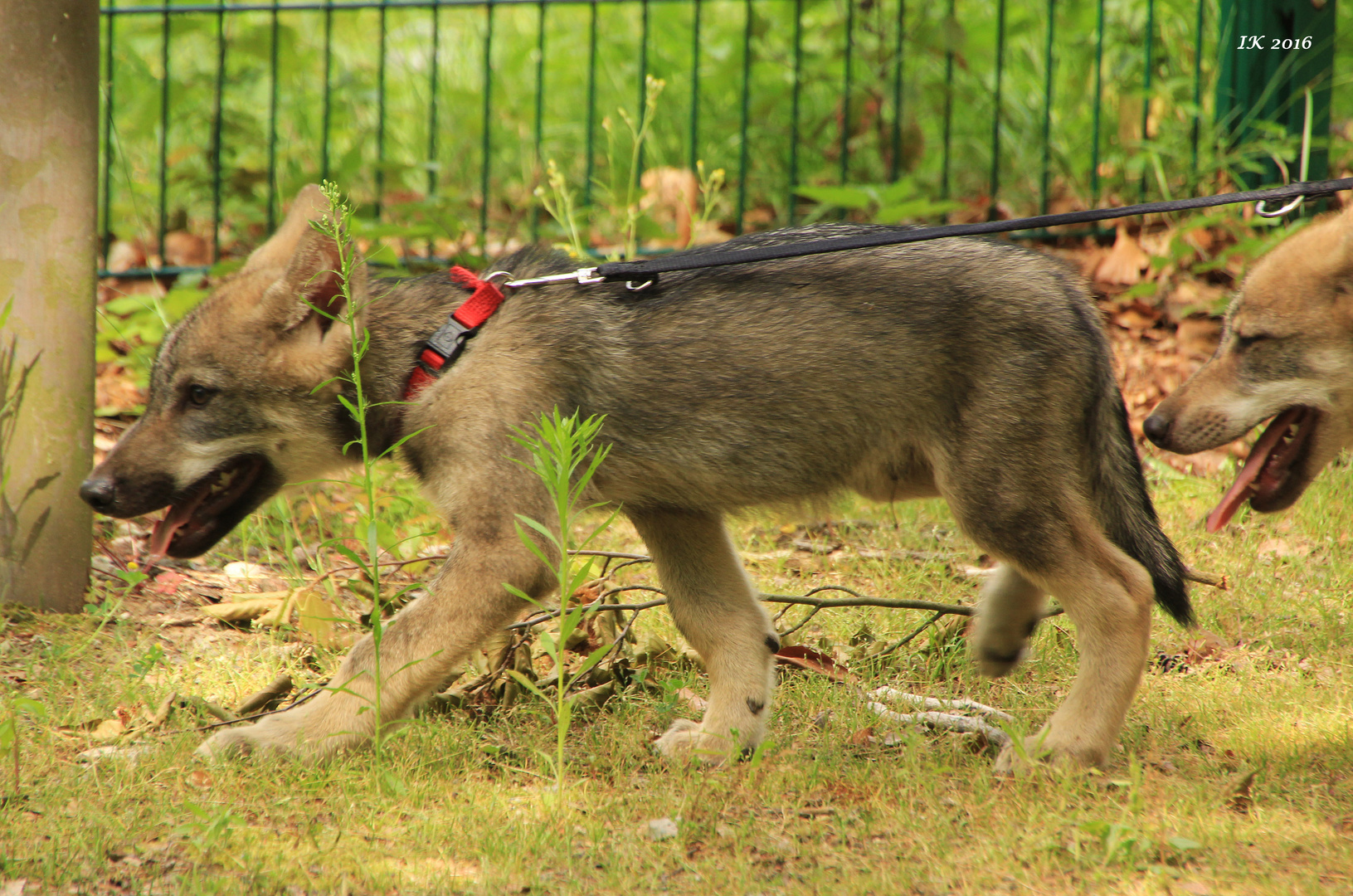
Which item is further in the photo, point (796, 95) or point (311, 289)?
point (796, 95)

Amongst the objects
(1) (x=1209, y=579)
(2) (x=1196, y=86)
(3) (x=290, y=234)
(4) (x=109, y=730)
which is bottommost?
(4) (x=109, y=730)

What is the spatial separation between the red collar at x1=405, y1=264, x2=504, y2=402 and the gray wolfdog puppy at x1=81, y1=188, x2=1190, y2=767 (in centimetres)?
4

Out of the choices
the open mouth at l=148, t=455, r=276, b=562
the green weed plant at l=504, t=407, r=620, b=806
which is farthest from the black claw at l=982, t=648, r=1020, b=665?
the open mouth at l=148, t=455, r=276, b=562

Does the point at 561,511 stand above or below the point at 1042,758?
above

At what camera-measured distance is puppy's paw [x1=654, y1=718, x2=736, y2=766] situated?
3.08 meters

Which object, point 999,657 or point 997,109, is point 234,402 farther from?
point 997,109

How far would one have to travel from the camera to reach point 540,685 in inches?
140

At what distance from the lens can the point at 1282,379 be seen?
3268mm

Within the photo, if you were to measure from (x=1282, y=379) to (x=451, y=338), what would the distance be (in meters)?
2.19

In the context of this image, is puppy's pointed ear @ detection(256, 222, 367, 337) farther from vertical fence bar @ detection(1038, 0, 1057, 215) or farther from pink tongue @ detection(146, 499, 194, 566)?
vertical fence bar @ detection(1038, 0, 1057, 215)

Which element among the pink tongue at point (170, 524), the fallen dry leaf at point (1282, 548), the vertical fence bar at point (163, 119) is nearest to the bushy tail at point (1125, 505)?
the fallen dry leaf at point (1282, 548)

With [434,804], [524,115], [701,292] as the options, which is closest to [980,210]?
[524,115]

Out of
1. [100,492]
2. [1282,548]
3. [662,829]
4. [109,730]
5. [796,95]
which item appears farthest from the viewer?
[796,95]

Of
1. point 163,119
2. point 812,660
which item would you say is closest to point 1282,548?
point 812,660
